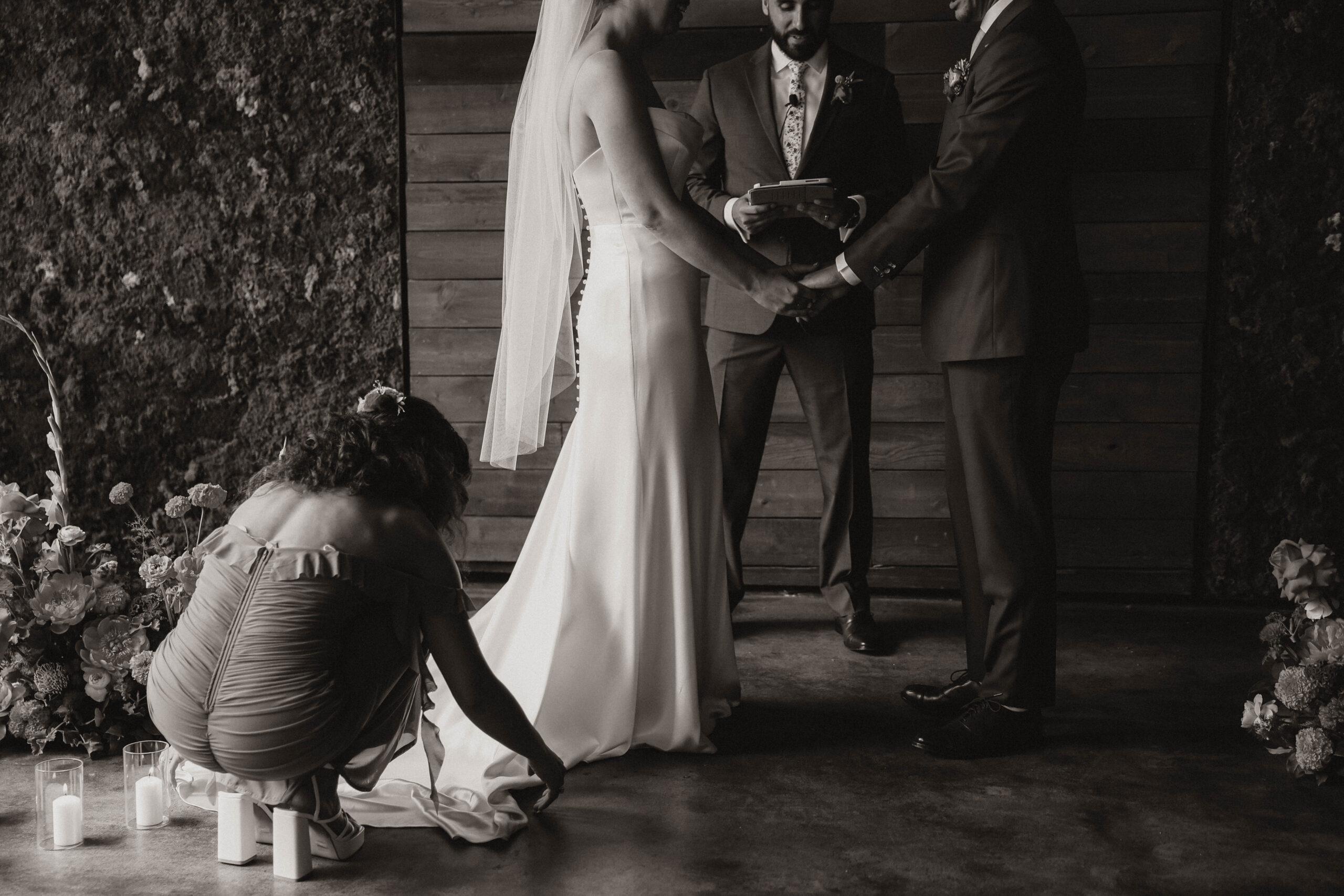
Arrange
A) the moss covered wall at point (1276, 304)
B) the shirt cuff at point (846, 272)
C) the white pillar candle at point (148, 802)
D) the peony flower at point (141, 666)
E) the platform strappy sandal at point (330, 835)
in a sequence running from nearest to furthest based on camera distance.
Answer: the platform strappy sandal at point (330, 835) → the white pillar candle at point (148, 802) → the peony flower at point (141, 666) → the shirt cuff at point (846, 272) → the moss covered wall at point (1276, 304)

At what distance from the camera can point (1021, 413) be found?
2576mm

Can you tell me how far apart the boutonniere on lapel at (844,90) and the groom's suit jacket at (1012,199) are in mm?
724

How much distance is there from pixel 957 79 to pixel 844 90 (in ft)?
2.23

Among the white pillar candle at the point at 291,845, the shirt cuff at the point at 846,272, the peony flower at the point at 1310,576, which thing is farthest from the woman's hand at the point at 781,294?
the white pillar candle at the point at 291,845

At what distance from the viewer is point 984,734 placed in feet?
8.61

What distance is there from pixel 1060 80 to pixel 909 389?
1.58 metres

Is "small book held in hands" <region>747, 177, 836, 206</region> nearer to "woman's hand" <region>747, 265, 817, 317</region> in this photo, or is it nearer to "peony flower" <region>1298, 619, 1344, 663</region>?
"woman's hand" <region>747, 265, 817, 317</region>

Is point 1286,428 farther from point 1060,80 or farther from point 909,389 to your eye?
point 1060,80

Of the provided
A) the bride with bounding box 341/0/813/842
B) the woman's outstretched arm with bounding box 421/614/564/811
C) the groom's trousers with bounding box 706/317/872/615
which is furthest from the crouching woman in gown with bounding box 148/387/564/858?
the groom's trousers with bounding box 706/317/872/615

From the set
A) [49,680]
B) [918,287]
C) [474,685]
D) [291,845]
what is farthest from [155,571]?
[918,287]

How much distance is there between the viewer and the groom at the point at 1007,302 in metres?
2.51

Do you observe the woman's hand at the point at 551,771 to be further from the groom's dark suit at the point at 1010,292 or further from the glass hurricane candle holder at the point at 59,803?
the groom's dark suit at the point at 1010,292

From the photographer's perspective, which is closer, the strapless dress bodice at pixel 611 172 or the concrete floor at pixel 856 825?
the concrete floor at pixel 856 825

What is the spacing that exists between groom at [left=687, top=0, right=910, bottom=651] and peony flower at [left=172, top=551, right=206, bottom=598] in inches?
57.1
